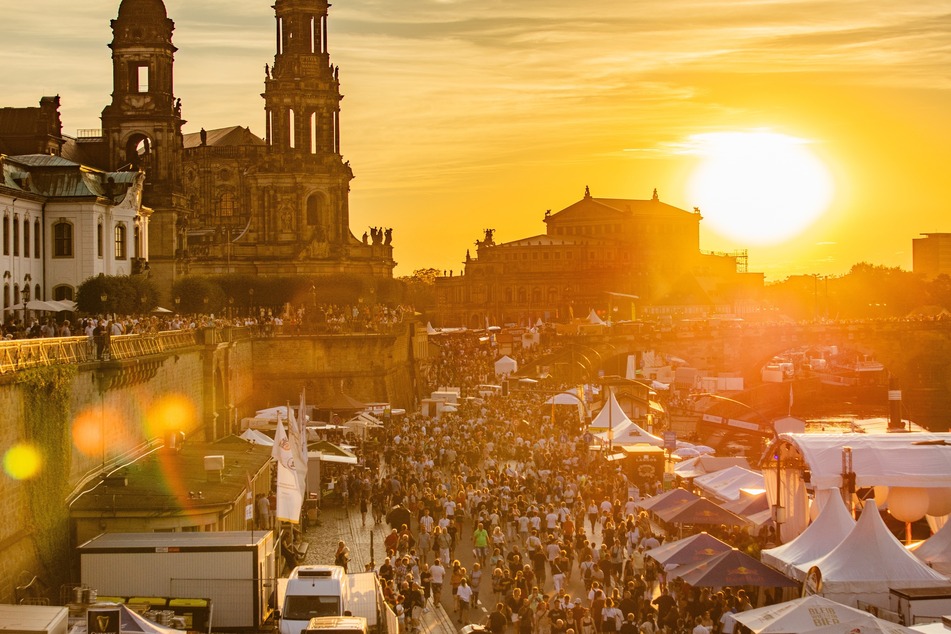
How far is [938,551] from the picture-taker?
24.6 m

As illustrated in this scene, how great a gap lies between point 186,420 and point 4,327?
248 inches

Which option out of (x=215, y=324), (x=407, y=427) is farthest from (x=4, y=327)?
(x=407, y=427)

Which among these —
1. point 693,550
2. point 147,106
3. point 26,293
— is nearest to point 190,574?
point 693,550

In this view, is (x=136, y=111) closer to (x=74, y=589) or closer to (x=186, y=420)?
(x=186, y=420)

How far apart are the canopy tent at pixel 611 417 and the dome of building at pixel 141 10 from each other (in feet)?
95.7

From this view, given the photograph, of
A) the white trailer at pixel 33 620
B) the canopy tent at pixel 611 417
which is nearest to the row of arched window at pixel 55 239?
the canopy tent at pixel 611 417

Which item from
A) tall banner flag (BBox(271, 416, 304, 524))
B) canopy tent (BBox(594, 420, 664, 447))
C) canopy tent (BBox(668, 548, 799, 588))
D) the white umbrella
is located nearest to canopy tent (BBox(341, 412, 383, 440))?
canopy tent (BBox(594, 420, 664, 447))

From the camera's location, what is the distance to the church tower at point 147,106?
60688 mm

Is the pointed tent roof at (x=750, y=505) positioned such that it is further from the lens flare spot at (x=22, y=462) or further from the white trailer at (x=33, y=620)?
the white trailer at (x=33, y=620)

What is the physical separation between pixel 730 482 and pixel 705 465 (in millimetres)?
5386

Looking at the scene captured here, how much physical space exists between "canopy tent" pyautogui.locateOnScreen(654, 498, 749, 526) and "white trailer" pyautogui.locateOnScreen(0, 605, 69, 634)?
48.1 feet

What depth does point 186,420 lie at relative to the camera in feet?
134

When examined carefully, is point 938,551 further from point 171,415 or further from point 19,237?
point 19,237

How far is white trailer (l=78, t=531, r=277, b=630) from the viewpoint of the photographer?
22828mm
